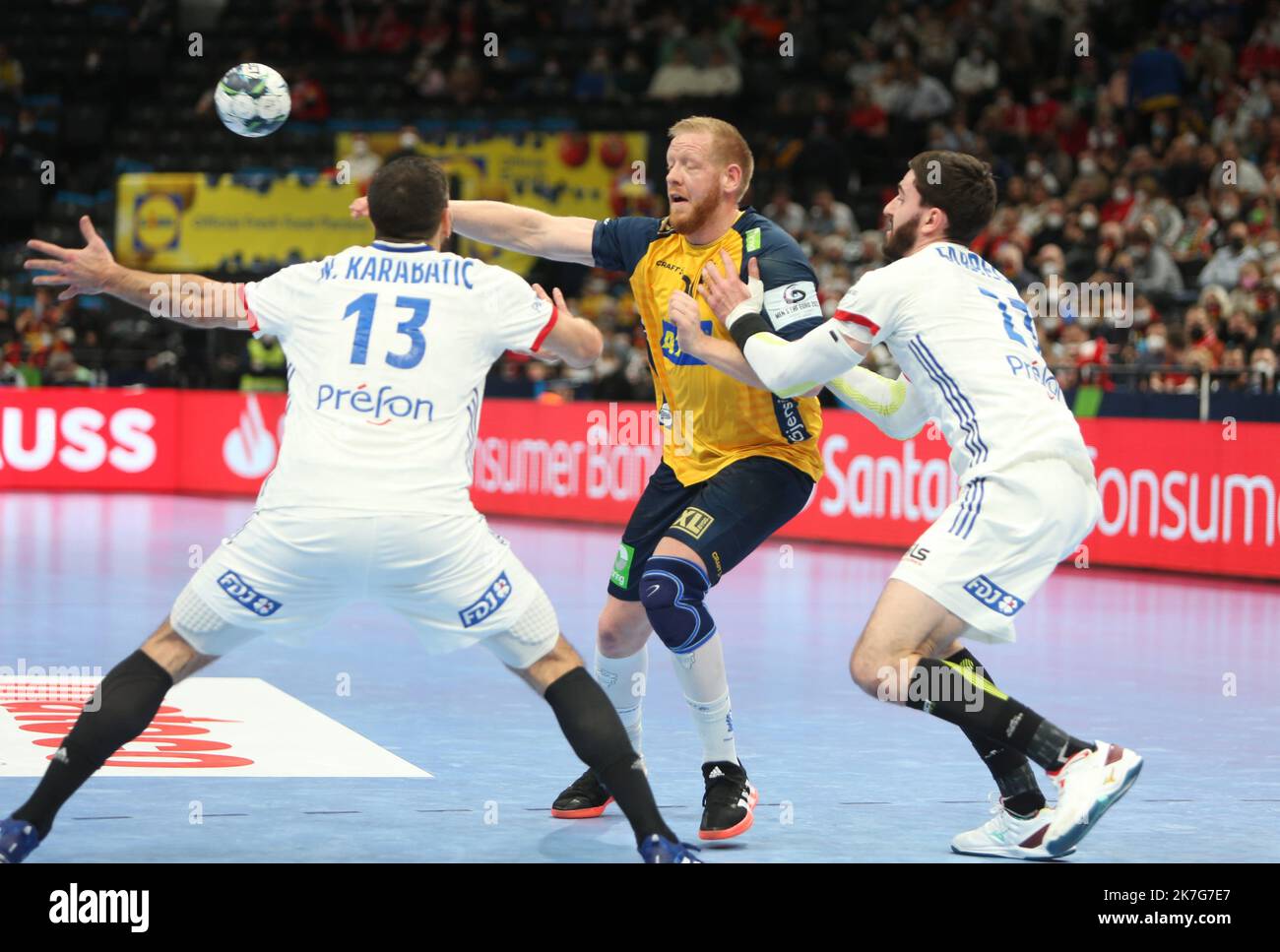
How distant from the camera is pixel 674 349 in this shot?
22.2 ft

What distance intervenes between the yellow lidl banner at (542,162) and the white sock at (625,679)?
18762 millimetres

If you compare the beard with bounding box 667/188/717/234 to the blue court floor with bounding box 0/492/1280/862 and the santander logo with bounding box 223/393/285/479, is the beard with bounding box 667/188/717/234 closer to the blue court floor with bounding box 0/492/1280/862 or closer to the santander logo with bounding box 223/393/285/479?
the blue court floor with bounding box 0/492/1280/862

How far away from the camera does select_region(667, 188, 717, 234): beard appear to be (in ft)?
21.9

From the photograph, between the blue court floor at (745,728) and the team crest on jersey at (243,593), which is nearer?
the team crest on jersey at (243,593)

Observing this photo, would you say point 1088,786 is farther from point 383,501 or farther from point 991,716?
point 383,501

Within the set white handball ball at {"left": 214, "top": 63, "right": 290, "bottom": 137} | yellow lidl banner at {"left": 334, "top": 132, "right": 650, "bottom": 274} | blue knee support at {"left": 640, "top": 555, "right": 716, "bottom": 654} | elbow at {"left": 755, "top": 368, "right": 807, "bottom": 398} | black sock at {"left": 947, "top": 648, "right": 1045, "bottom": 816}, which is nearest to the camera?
elbow at {"left": 755, "top": 368, "right": 807, "bottom": 398}

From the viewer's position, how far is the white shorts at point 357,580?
5.16m

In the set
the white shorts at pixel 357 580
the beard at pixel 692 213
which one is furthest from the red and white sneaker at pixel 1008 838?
the beard at pixel 692 213

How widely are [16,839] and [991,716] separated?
287cm

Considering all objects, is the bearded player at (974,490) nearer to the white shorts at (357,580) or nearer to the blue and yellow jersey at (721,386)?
the blue and yellow jersey at (721,386)

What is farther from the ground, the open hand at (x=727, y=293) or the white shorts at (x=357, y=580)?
the open hand at (x=727, y=293)

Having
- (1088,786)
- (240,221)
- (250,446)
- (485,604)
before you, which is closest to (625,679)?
(485,604)

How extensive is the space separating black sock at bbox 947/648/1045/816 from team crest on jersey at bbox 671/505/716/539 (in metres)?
0.95

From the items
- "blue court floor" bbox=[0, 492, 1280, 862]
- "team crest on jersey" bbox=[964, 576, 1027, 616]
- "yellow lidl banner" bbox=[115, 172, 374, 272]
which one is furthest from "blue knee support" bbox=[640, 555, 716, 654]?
"yellow lidl banner" bbox=[115, 172, 374, 272]
